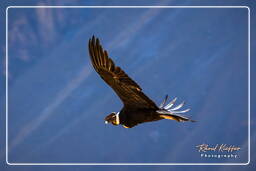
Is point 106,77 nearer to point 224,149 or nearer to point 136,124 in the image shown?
point 136,124

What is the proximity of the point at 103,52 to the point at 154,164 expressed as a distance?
216 cm

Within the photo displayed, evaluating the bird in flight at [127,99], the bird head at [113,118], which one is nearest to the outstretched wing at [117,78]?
the bird in flight at [127,99]

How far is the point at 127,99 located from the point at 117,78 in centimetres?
37

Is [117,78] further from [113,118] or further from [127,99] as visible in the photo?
[113,118]

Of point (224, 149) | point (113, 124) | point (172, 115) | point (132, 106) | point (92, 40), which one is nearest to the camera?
point (92, 40)

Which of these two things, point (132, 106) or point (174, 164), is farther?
point (174, 164)

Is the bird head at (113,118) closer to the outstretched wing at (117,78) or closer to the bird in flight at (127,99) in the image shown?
the bird in flight at (127,99)

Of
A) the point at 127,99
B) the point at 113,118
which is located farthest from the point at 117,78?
the point at 113,118

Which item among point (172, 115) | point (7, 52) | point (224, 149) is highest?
point (7, 52)

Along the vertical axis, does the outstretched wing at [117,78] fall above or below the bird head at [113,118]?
above

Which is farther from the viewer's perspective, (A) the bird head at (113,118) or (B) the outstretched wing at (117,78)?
(A) the bird head at (113,118)

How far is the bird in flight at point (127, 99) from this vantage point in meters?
4.27

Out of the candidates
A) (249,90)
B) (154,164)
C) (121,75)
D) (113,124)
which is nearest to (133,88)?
(121,75)

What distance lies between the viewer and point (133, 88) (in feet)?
14.5
